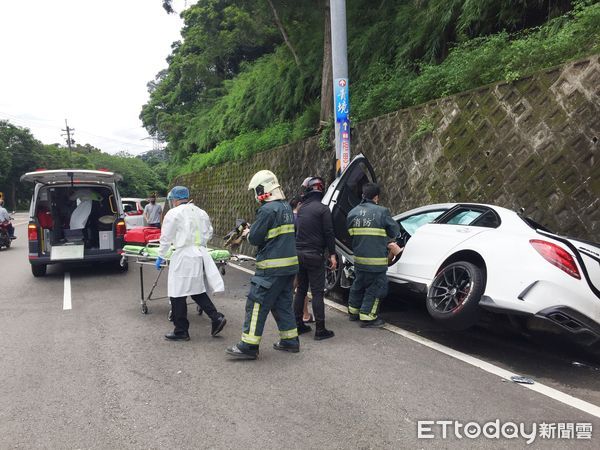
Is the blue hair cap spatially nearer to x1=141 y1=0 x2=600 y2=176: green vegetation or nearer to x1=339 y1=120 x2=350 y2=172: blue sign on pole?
x1=339 y1=120 x2=350 y2=172: blue sign on pole

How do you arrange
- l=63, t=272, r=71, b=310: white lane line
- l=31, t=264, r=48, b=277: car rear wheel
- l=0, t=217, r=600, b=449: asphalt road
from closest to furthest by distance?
l=0, t=217, r=600, b=449: asphalt road → l=63, t=272, r=71, b=310: white lane line → l=31, t=264, r=48, b=277: car rear wheel

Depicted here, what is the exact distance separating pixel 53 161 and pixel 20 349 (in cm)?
6862

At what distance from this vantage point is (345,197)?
6289 millimetres

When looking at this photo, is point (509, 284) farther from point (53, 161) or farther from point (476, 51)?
point (53, 161)

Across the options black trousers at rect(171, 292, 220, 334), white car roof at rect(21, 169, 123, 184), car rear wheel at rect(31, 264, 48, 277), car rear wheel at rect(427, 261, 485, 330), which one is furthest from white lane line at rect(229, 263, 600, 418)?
car rear wheel at rect(31, 264, 48, 277)

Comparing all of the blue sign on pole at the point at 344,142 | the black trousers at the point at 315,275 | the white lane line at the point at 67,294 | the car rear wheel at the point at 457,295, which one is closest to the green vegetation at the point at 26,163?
the white lane line at the point at 67,294

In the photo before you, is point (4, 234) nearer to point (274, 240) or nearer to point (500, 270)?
point (274, 240)

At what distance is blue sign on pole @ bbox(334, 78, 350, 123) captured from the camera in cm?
876

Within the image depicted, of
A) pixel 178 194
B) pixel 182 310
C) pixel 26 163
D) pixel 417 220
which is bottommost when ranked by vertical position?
A: pixel 182 310

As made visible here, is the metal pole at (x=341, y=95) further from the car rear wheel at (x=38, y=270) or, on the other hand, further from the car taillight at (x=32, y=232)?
the car rear wheel at (x=38, y=270)

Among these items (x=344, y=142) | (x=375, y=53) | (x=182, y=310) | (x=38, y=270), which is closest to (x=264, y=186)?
(x=182, y=310)

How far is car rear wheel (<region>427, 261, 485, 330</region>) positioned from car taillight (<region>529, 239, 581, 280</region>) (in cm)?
59

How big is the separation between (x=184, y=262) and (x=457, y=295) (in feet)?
9.44

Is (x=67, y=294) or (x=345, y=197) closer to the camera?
(x=345, y=197)
